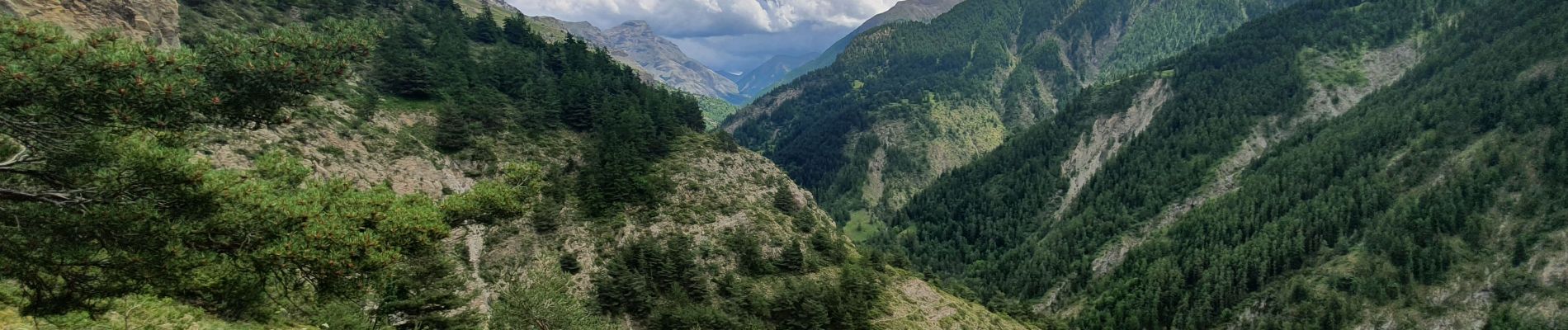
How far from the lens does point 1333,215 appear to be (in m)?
126

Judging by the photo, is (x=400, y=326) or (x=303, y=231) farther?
(x=400, y=326)

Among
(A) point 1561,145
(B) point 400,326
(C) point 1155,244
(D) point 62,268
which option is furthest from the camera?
(C) point 1155,244

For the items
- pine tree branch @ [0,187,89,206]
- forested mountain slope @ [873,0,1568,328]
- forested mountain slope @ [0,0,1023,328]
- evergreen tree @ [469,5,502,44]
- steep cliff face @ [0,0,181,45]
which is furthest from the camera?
evergreen tree @ [469,5,502,44]

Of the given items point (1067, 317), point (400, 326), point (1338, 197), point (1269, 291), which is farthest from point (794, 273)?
point (1338, 197)

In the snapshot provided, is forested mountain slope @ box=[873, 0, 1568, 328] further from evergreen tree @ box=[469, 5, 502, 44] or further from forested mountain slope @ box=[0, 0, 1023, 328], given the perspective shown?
evergreen tree @ box=[469, 5, 502, 44]

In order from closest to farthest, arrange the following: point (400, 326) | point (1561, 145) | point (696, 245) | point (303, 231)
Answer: point (303, 231), point (400, 326), point (696, 245), point (1561, 145)

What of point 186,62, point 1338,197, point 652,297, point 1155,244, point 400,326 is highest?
point 186,62

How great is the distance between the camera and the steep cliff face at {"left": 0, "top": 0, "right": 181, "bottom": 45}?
44.5 m

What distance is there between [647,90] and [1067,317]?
99.6m

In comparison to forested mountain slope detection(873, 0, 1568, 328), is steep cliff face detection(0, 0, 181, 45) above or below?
above

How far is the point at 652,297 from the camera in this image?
211 feet

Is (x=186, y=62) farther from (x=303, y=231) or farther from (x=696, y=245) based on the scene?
(x=696, y=245)

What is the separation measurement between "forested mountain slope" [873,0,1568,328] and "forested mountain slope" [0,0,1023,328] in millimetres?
57314

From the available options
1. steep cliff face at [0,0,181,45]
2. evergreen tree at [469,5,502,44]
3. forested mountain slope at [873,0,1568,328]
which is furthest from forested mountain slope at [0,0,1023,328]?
forested mountain slope at [873,0,1568,328]
